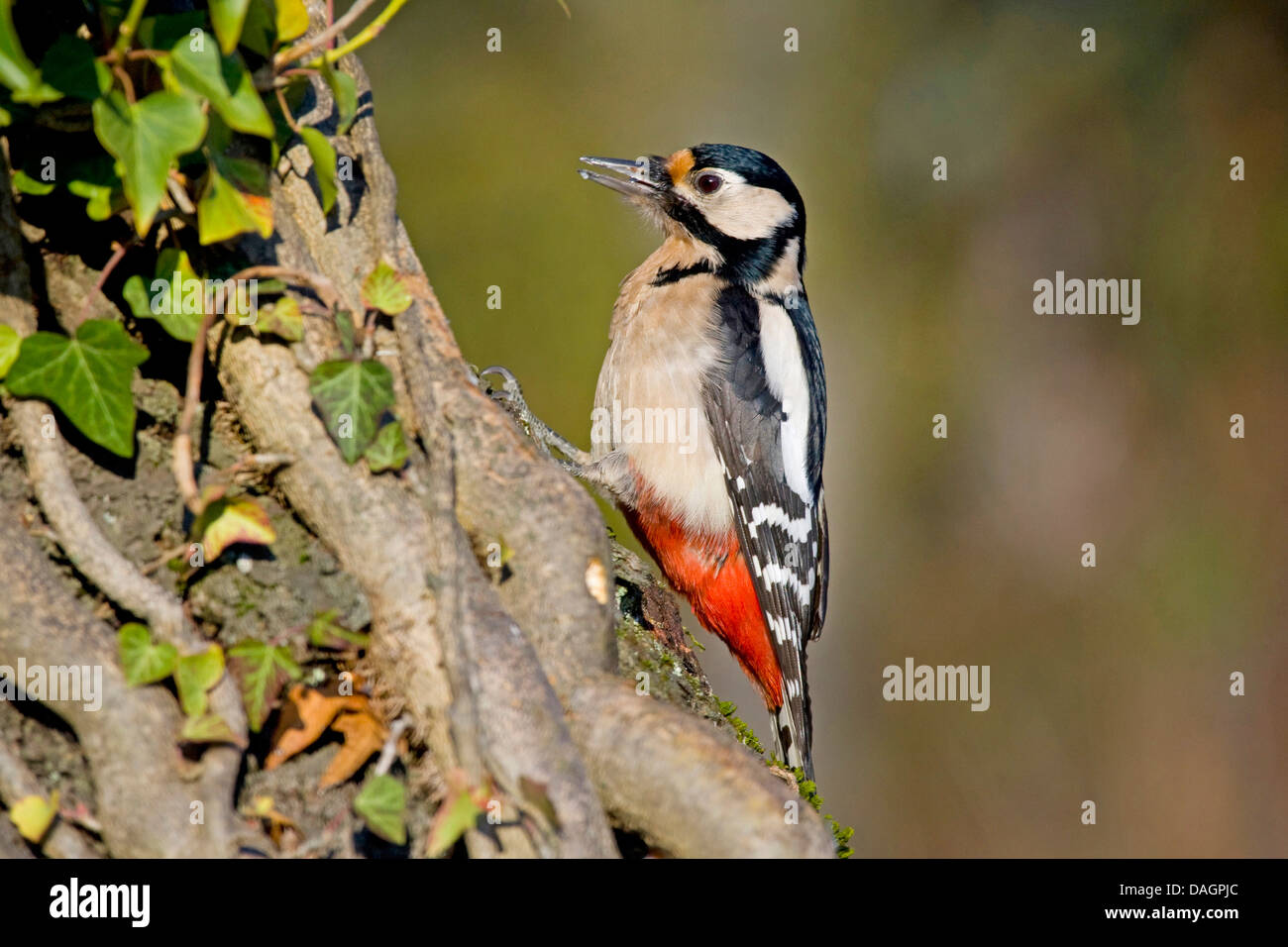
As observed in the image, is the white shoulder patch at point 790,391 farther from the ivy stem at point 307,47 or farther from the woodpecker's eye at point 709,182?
the ivy stem at point 307,47

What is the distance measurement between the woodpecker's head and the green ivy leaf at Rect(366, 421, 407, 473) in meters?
2.44

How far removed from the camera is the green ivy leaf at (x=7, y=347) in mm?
1792

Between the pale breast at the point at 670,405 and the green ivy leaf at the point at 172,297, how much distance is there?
2.05 m

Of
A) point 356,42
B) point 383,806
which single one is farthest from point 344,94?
point 383,806

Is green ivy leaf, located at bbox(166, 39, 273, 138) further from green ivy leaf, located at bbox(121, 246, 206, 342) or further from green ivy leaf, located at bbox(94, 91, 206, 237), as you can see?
green ivy leaf, located at bbox(121, 246, 206, 342)

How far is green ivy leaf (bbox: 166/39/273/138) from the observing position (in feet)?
5.34

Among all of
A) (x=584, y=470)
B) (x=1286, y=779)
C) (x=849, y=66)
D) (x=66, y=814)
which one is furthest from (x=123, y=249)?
(x=1286, y=779)

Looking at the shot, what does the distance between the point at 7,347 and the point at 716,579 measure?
2.56 meters

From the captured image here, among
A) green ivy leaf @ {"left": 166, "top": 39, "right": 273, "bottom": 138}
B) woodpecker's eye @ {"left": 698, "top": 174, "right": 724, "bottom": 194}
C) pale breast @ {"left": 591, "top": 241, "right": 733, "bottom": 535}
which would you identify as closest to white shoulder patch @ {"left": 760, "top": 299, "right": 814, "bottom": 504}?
pale breast @ {"left": 591, "top": 241, "right": 733, "bottom": 535}

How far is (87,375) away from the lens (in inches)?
71.7

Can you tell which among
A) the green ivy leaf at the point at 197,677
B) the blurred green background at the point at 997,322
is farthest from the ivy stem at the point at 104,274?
the blurred green background at the point at 997,322

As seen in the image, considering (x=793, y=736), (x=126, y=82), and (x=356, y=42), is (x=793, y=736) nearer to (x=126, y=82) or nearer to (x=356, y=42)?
(x=356, y=42)
